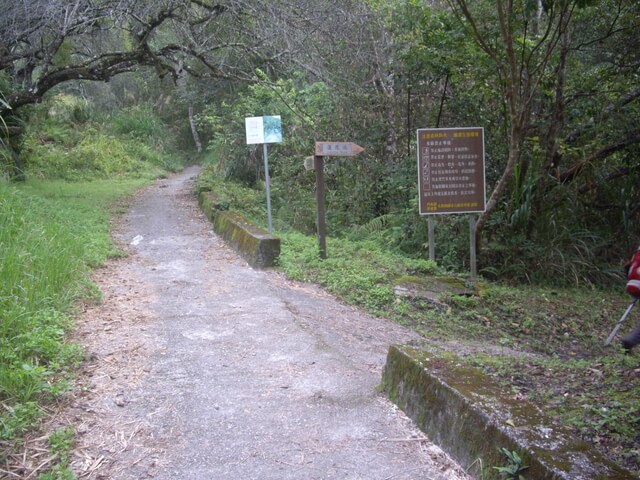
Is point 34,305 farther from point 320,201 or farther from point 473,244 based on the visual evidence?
point 473,244

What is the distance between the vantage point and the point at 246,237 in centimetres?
877

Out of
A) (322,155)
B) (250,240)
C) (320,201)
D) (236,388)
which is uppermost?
(322,155)

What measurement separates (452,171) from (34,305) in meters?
5.89

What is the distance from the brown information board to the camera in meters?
8.41

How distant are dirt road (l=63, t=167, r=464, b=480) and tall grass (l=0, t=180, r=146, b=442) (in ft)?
0.81

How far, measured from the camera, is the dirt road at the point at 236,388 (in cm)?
323

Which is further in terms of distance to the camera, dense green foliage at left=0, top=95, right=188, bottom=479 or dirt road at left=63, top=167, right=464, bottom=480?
dense green foliage at left=0, top=95, right=188, bottom=479

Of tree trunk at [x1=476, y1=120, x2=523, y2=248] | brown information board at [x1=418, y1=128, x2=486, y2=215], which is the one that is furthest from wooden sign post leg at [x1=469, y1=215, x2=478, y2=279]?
brown information board at [x1=418, y1=128, x2=486, y2=215]

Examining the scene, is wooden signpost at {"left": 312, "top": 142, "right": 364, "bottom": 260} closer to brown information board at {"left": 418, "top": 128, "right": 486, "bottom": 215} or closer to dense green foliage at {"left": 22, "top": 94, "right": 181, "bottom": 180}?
brown information board at {"left": 418, "top": 128, "right": 486, "bottom": 215}

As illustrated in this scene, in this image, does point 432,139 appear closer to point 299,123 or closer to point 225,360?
point 225,360

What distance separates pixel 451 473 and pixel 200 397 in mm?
1809

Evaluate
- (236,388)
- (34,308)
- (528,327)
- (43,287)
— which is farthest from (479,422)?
(528,327)

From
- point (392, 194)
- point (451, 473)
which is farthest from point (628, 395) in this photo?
point (392, 194)

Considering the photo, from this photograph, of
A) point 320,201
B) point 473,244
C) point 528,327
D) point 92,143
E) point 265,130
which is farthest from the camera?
point 92,143
